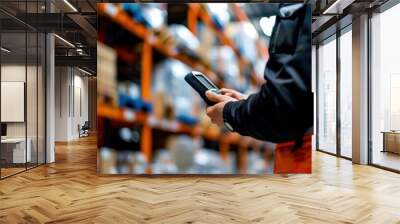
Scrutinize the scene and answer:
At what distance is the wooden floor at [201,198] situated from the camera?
12.5ft

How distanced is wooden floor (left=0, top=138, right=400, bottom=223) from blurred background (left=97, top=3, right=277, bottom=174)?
1.28 ft

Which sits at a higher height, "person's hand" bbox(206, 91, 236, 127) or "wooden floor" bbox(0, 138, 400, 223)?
"person's hand" bbox(206, 91, 236, 127)

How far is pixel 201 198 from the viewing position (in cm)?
469

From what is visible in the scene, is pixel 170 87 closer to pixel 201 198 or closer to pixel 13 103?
pixel 201 198

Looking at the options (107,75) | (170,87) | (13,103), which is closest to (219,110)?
(170,87)

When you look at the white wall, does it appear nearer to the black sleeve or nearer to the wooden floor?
the wooden floor

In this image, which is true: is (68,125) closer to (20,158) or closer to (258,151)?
(20,158)

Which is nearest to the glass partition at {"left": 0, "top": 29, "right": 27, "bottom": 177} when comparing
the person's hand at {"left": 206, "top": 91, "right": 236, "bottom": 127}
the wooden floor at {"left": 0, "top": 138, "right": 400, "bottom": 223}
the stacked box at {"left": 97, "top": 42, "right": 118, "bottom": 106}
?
the wooden floor at {"left": 0, "top": 138, "right": 400, "bottom": 223}

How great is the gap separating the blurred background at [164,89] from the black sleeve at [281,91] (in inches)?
169

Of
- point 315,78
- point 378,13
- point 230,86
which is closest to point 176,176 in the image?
point 230,86

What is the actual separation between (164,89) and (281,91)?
4512mm

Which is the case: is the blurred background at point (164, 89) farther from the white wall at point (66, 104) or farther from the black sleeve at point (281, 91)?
the white wall at point (66, 104)

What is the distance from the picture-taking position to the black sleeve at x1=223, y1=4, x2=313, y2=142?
116 cm

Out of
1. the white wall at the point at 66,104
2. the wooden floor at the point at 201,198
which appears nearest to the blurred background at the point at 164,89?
the wooden floor at the point at 201,198
